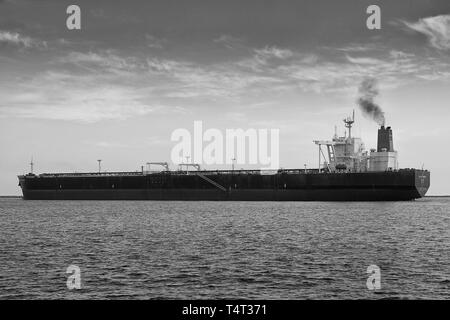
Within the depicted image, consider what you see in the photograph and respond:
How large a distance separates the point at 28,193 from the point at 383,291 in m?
113

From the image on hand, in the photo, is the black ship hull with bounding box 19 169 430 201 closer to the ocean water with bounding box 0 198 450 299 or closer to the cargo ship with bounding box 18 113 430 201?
the cargo ship with bounding box 18 113 430 201

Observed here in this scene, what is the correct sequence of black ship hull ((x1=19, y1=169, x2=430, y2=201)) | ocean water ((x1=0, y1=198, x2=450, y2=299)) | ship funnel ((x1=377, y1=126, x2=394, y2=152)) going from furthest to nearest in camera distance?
1. ship funnel ((x1=377, y1=126, x2=394, y2=152))
2. black ship hull ((x1=19, y1=169, x2=430, y2=201))
3. ocean water ((x1=0, y1=198, x2=450, y2=299))

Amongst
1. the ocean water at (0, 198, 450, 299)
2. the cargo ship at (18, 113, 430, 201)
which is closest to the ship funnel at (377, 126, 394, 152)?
the cargo ship at (18, 113, 430, 201)

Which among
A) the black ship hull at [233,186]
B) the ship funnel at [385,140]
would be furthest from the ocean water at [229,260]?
the ship funnel at [385,140]

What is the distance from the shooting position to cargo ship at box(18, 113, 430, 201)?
3255 inches

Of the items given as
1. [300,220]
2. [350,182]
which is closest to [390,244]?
[300,220]

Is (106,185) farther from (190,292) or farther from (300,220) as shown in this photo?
(190,292)

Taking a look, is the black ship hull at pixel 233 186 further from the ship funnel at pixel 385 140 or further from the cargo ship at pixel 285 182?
the ship funnel at pixel 385 140

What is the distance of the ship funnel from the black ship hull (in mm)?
7529

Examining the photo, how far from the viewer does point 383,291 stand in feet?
75.0

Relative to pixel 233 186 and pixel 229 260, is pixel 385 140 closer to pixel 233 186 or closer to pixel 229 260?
pixel 233 186

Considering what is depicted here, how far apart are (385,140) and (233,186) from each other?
2652 centimetres

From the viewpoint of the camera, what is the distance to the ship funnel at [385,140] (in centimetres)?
8894

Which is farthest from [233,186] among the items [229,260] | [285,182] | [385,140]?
[229,260]
